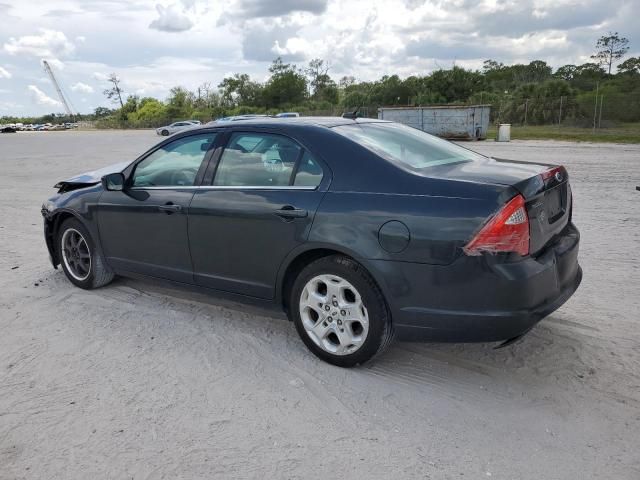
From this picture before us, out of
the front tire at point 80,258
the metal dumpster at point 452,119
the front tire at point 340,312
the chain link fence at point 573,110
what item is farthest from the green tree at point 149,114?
the front tire at point 340,312

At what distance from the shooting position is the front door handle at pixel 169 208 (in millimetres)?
4274

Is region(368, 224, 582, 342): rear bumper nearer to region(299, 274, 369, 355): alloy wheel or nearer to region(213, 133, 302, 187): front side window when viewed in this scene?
region(299, 274, 369, 355): alloy wheel

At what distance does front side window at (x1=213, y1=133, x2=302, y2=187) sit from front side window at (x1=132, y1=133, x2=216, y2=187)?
0.26 m

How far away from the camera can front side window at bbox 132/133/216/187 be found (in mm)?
4328

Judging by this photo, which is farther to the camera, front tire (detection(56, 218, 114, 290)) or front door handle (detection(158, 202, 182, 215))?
front tire (detection(56, 218, 114, 290))

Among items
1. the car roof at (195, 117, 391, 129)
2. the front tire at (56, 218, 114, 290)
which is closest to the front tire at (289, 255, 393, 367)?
the car roof at (195, 117, 391, 129)

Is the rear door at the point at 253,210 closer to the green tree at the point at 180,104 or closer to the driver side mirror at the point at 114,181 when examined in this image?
the driver side mirror at the point at 114,181

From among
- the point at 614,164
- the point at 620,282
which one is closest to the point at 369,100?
the point at 614,164

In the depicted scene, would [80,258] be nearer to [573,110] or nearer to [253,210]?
[253,210]

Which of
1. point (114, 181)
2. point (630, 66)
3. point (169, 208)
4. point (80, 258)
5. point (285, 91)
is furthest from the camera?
point (285, 91)

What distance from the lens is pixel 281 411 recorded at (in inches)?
126

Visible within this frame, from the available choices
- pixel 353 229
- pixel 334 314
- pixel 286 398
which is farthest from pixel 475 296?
pixel 286 398

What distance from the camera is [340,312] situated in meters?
3.53

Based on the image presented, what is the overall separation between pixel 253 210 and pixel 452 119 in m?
26.5
